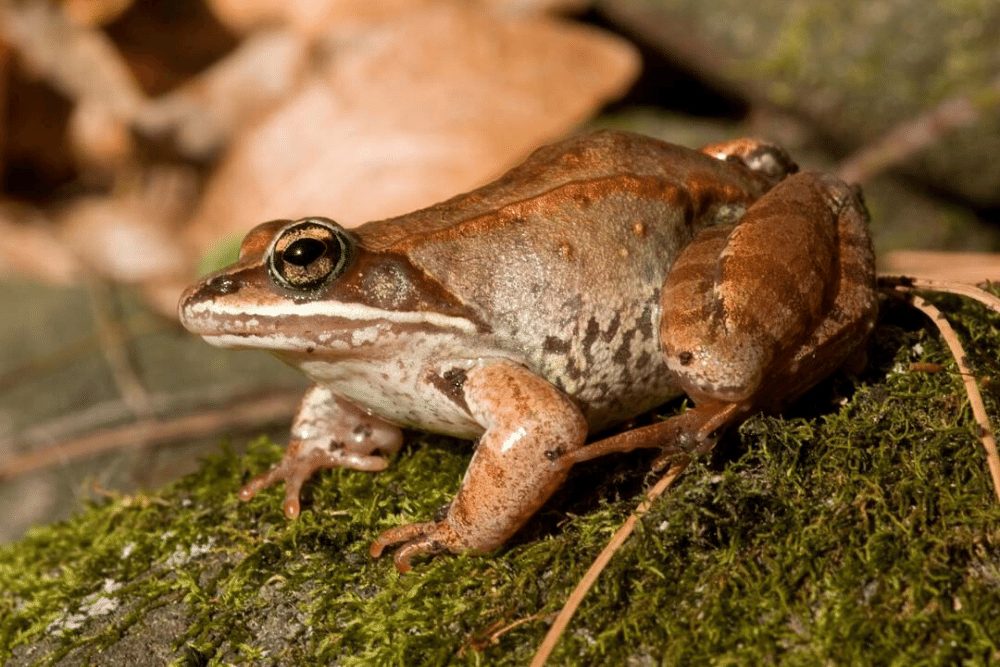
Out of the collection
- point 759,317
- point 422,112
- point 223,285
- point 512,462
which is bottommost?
point 512,462

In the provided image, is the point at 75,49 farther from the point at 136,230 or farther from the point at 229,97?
the point at 136,230

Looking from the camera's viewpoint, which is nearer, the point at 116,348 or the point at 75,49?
the point at 116,348

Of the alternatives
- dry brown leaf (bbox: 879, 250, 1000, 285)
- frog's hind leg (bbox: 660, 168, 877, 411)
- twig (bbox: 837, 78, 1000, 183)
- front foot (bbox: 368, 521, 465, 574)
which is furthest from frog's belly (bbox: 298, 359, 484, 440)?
twig (bbox: 837, 78, 1000, 183)

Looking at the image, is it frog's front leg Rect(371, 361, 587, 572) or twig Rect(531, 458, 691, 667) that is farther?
frog's front leg Rect(371, 361, 587, 572)

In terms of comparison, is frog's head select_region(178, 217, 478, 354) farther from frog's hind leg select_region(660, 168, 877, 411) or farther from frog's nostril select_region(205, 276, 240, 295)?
frog's hind leg select_region(660, 168, 877, 411)

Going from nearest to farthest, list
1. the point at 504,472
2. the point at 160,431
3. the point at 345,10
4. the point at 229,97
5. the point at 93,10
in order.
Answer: the point at 504,472 → the point at 160,431 → the point at 229,97 → the point at 345,10 → the point at 93,10

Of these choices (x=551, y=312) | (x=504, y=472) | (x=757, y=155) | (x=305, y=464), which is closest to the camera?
(x=504, y=472)

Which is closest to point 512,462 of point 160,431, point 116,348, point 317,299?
point 317,299
